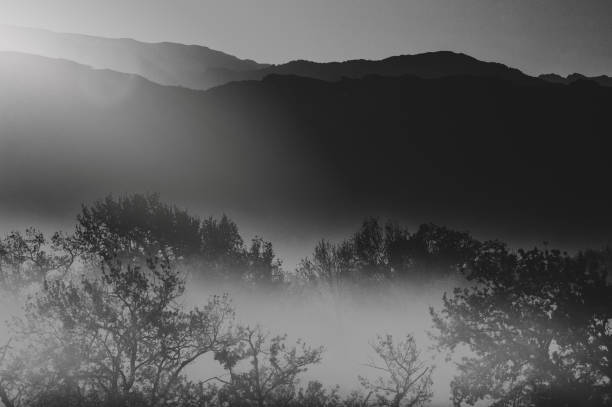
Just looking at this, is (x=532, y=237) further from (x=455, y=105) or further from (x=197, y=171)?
(x=197, y=171)

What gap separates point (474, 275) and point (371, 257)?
95.3ft

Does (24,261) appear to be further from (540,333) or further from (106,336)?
(540,333)

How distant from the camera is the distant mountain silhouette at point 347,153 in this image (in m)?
147

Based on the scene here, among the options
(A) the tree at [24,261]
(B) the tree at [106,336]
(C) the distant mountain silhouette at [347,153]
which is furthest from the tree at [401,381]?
(C) the distant mountain silhouette at [347,153]

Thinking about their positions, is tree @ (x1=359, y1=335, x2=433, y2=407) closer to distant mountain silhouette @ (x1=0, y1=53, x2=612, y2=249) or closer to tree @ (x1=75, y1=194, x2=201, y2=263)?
tree @ (x1=75, y1=194, x2=201, y2=263)

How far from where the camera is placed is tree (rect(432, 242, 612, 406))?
17.5 meters

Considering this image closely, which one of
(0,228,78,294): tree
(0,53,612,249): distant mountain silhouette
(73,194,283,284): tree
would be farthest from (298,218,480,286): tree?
(0,53,612,249): distant mountain silhouette

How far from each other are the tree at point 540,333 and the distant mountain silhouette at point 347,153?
118056mm

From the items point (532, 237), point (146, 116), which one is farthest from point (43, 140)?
point (532, 237)

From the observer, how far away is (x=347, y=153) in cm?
17912

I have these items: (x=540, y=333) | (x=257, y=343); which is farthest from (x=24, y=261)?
(x=540, y=333)

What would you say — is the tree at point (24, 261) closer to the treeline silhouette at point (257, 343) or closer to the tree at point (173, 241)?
the treeline silhouette at point (257, 343)

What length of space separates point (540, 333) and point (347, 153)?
163512mm

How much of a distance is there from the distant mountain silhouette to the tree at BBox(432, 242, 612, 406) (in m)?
118
